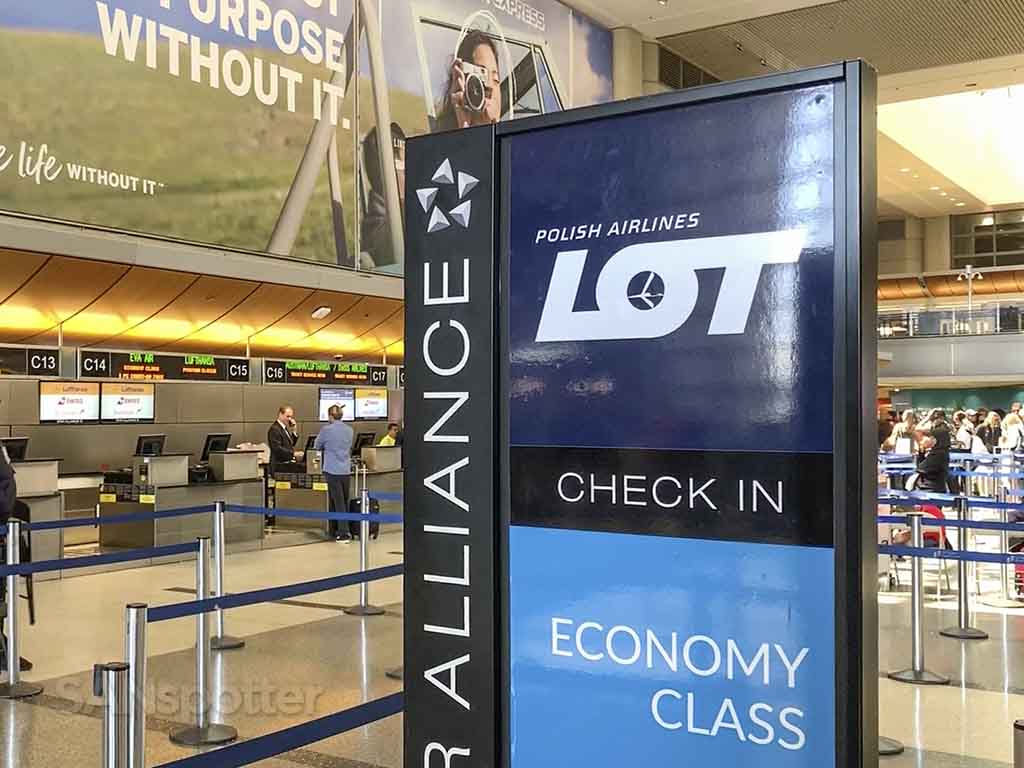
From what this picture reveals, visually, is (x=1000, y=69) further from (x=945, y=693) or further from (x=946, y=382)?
(x=945, y=693)

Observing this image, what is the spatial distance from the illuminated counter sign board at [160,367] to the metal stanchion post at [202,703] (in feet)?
26.6

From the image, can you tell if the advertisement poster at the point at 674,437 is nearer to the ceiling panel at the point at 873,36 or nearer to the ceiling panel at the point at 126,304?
the ceiling panel at the point at 126,304

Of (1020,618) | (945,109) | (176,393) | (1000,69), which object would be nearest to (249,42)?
(176,393)

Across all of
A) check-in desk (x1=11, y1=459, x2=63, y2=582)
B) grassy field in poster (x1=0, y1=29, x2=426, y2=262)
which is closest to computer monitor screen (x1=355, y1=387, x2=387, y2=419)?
grassy field in poster (x1=0, y1=29, x2=426, y2=262)

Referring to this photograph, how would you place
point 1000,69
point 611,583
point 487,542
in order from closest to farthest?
point 611,583, point 487,542, point 1000,69

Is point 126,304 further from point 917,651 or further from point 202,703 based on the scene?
point 917,651

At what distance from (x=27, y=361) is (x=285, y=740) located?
36.5ft

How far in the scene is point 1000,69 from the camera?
18172 mm

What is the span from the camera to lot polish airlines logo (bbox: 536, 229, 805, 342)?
1.90 metres

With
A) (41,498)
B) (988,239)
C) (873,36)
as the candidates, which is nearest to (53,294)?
(41,498)

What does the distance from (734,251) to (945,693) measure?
14.6 feet

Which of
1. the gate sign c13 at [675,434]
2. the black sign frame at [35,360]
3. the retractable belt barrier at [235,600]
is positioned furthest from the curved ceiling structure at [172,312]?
the gate sign c13 at [675,434]

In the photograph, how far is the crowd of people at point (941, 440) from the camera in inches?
425

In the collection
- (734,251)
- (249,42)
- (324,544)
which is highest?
(249,42)
